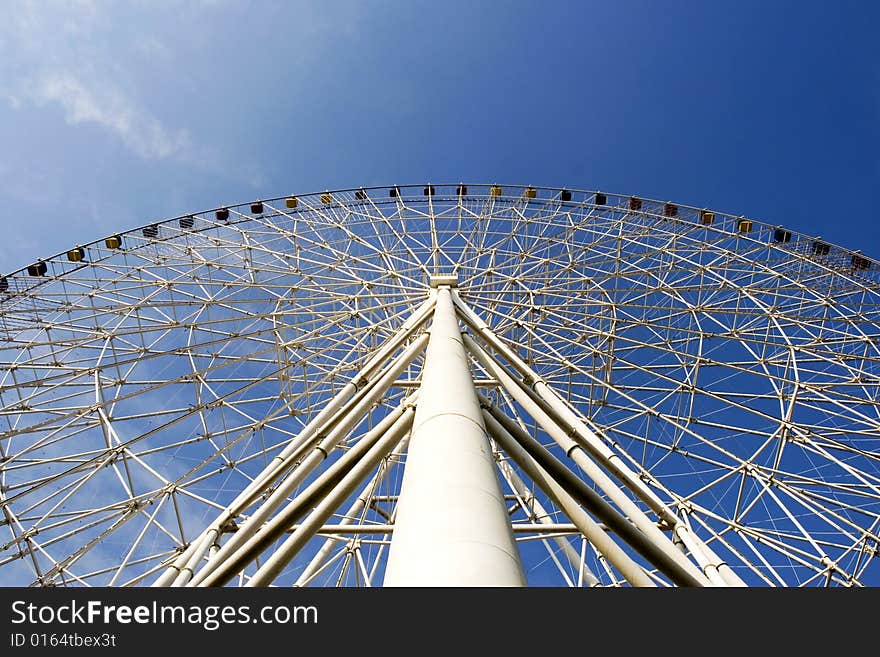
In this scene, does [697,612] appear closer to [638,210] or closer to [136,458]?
[136,458]

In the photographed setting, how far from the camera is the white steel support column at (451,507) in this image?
16.0ft

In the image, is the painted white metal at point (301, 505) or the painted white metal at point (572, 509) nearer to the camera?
the painted white metal at point (572, 509)

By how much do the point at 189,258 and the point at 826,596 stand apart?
1036 inches

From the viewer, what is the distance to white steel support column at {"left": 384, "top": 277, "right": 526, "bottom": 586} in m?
4.89

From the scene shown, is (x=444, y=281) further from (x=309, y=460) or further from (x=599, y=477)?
(x=599, y=477)

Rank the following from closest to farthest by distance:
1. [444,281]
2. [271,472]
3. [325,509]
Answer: [325,509]
[271,472]
[444,281]

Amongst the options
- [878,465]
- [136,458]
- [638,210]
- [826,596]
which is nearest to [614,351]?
[878,465]

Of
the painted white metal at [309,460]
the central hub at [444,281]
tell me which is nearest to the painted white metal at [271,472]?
the painted white metal at [309,460]

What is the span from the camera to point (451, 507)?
5672mm

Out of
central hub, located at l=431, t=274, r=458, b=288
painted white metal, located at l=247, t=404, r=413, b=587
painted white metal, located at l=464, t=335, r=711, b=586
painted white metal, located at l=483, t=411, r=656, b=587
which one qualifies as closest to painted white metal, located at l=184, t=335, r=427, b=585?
painted white metal, located at l=247, t=404, r=413, b=587

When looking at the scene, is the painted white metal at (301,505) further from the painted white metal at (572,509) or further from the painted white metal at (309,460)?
the painted white metal at (572,509)

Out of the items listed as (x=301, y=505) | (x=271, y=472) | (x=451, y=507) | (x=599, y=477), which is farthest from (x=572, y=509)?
(x=271, y=472)

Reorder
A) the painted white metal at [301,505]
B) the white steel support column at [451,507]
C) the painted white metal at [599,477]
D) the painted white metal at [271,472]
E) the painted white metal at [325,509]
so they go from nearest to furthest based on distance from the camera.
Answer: the white steel support column at [451,507] → the painted white metal at [325,509] → the painted white metal at [301,505] → the painted white metal at [599,477] → the painted white metal at [271,472]

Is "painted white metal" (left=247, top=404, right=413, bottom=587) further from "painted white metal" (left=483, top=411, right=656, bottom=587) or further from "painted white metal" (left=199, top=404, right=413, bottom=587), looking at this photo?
"painted white metal" (left=483, top=411, right=656, bottom=587)
